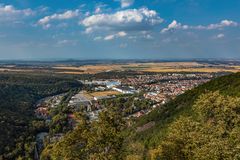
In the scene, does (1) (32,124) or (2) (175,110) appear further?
(1) (32,124)

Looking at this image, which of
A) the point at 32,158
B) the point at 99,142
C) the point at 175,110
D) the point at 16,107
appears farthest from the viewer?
the point at 16,107

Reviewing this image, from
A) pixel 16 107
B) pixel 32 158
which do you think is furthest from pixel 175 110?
pixel 16 107

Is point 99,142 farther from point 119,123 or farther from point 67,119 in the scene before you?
point 67,119

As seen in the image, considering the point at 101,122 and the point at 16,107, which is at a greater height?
the point at 101,122

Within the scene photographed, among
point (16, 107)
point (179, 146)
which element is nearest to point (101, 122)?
point (179, 146)

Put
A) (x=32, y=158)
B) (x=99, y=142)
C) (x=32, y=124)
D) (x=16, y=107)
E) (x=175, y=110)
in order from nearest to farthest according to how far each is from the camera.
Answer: (x=99, y=142)
(x=32, y=158)
(x=175, y=110)
(x=32, y=124)
(x=16, y=107)

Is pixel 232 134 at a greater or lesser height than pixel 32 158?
greater

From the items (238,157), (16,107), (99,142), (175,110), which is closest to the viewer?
(238,157)

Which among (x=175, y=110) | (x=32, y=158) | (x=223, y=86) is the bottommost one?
(x=32, y=158)

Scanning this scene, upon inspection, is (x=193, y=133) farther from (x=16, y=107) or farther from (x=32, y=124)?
(x=16, y=107)
